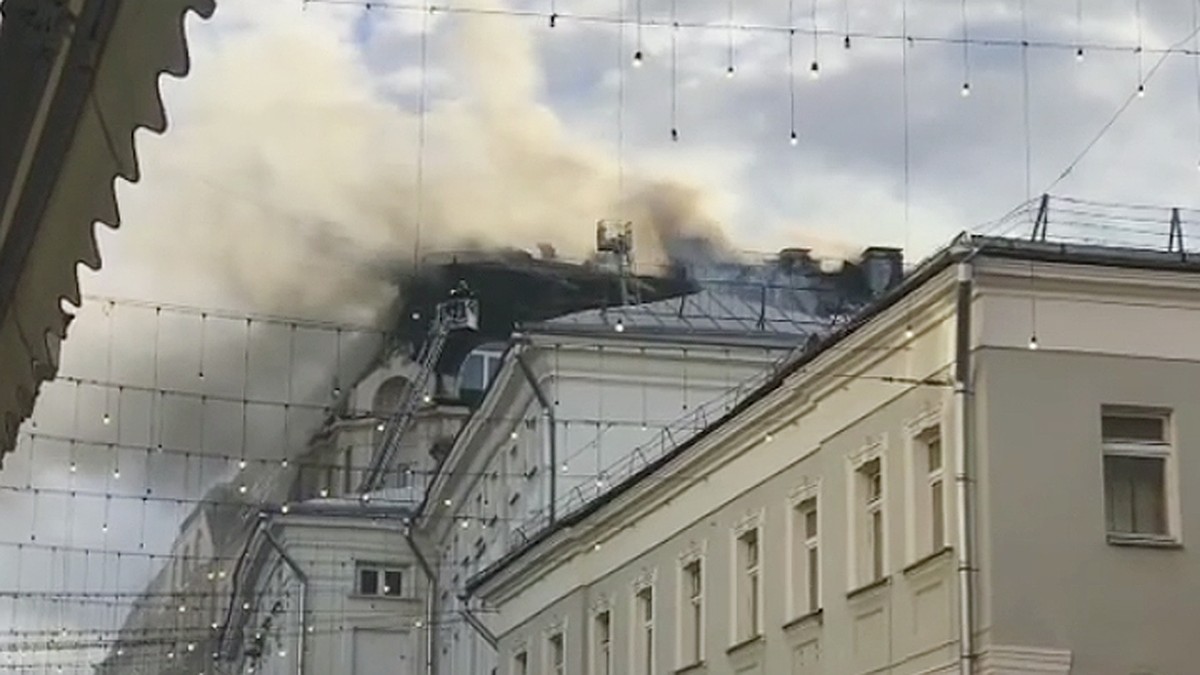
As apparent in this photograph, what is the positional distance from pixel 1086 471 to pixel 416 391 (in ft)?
80.6

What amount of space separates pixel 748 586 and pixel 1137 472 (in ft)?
18.7

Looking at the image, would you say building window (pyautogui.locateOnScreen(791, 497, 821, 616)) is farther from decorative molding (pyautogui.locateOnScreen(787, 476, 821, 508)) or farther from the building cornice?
the building cornice

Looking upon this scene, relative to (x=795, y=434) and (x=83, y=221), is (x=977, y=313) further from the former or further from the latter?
(x=83, y=221)

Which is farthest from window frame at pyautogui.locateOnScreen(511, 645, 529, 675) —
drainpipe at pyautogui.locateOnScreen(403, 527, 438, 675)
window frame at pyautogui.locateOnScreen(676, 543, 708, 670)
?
drainpipe at pyautogui.locateOnScreen(403, 527, 438, 675)

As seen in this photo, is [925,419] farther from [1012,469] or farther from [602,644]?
[602,644]

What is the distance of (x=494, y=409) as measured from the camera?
3581 cm

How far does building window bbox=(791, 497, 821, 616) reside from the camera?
22.1 meters

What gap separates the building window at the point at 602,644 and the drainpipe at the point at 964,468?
10612 millimetres

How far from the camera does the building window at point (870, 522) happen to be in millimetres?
20578

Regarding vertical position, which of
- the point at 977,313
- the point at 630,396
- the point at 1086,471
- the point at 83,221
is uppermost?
the point at 630,396

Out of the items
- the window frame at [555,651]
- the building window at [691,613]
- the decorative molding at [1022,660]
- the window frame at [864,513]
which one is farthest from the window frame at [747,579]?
the window frame at [555,651]

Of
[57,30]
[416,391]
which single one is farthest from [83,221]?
[416,391]

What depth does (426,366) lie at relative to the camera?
1654 inches

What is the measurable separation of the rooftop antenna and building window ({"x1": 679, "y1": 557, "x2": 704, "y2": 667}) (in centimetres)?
939
